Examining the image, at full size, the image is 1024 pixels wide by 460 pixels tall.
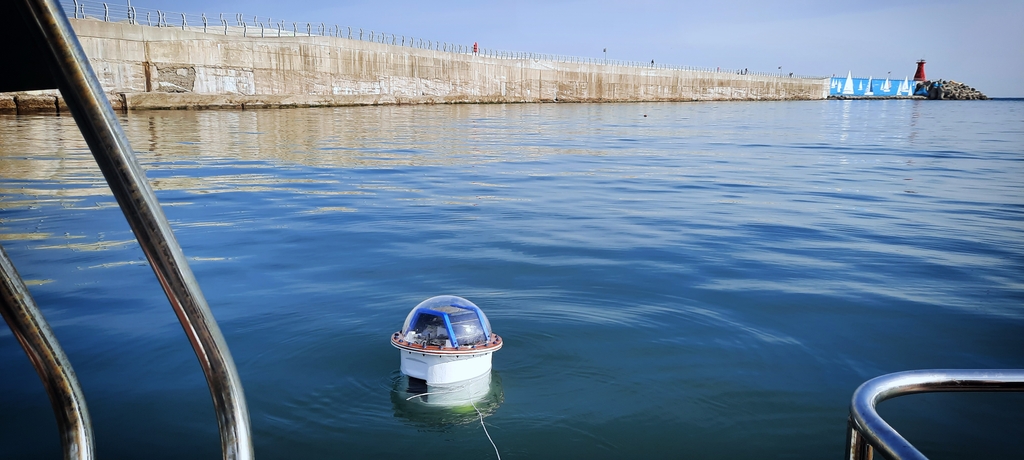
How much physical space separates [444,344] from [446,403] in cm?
37

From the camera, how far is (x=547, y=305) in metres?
5.77

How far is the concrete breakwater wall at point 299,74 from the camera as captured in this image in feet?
109

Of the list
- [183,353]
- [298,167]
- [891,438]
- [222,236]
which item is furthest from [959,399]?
[298,167]

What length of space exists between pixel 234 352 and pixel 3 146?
16281 mm

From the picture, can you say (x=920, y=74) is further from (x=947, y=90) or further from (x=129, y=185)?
(x=129, y=185)

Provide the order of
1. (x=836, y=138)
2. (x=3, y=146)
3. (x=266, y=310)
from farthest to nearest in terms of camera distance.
Answer: 1. (x=836, y=138)
2. (x=3, y=146)
3. (x=266, y=310)

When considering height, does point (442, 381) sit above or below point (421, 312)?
below

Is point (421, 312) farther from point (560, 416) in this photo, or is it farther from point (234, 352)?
point (234, 352)

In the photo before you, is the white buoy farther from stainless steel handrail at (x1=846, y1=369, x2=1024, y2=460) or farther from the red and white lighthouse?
the red and white lighthouse

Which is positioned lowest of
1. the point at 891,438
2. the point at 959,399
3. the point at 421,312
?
the point at 959,399

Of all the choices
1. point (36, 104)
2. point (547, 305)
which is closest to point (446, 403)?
point (547, 305)

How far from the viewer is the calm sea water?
384 cm

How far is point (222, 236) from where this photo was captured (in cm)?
817

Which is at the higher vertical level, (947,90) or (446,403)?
(947,90)
